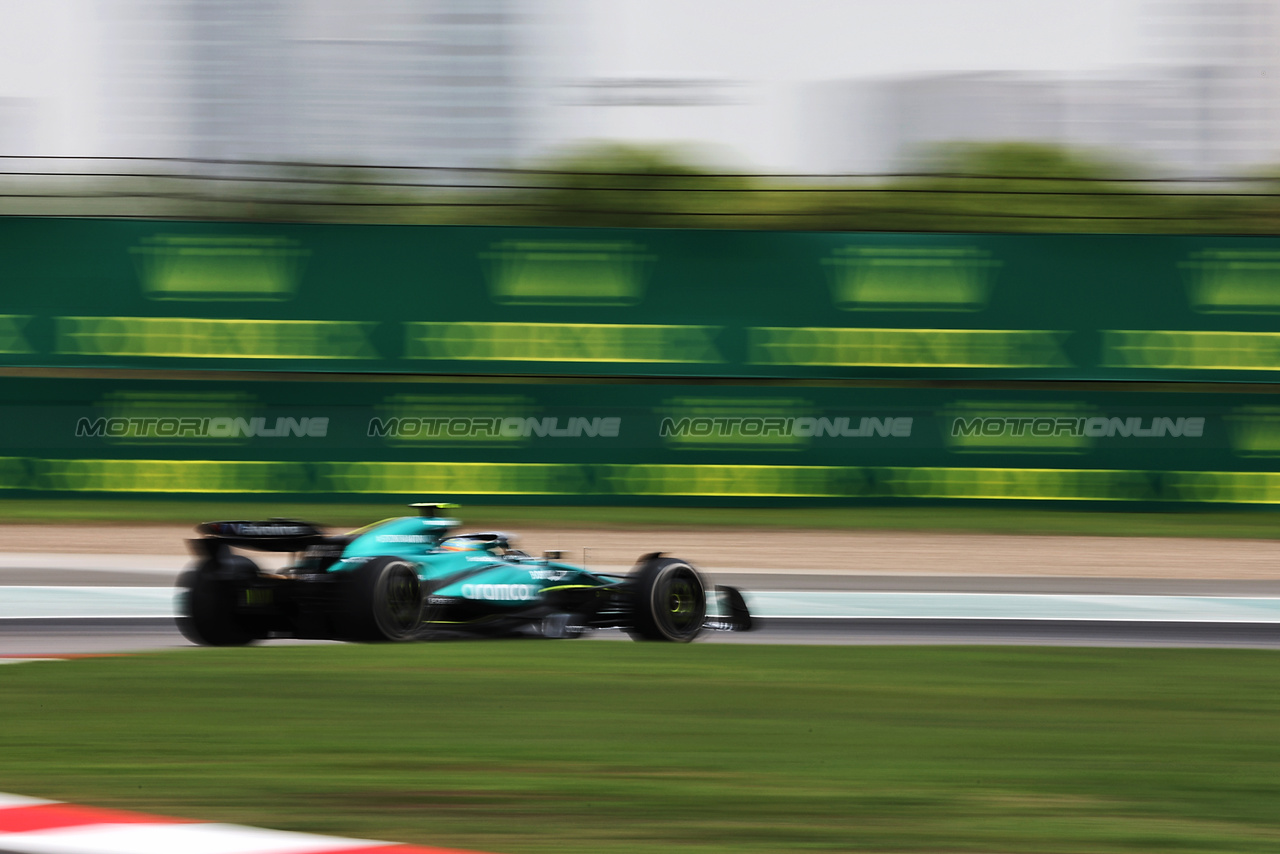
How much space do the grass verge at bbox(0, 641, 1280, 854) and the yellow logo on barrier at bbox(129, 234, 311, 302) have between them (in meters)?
10.0

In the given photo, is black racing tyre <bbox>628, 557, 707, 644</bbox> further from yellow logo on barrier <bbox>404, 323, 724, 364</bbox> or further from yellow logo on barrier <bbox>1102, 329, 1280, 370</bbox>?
yellow logo on barrier <bbox>1102, 329, 1280, 370</bbox>

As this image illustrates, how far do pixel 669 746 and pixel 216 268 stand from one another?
13.3 meters

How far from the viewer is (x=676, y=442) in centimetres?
1780

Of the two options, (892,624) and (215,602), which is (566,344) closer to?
(892,624)

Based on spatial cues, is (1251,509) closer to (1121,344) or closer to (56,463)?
(1121,344)

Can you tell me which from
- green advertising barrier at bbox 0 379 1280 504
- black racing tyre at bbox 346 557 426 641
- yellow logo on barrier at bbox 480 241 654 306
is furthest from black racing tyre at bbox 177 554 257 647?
yellow logo on barrier at bbox 480 241 654 306

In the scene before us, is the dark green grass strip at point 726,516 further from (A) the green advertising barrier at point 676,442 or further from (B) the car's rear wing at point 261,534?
(B) the car's rear wing at point 261,534

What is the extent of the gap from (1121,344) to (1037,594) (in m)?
6.00

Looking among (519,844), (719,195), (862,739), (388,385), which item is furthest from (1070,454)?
(519,844)

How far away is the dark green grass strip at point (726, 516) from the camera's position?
1720cm

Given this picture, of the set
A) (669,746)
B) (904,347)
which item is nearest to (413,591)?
(669,746)

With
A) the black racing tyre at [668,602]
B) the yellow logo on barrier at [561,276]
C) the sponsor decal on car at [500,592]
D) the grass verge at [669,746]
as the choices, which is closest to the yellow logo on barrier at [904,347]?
the yellow logo on barrier at [561,276]

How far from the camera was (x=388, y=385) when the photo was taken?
17.9m

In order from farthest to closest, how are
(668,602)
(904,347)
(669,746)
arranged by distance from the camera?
(904,347) < (668,602) < (669,746)
